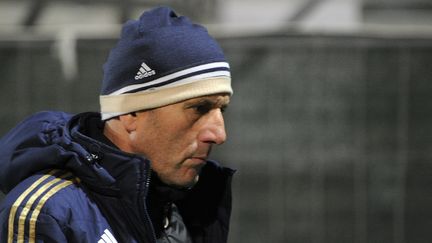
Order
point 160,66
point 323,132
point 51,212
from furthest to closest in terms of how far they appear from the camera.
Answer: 1. point 323,132
2. point 160,66
3. point 51,212

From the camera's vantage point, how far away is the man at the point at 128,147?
1.88 metres

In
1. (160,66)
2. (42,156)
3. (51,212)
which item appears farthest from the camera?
(160,66)

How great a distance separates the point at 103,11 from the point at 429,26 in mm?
1821

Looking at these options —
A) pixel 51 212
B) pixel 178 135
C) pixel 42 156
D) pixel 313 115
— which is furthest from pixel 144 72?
pixel 313 115

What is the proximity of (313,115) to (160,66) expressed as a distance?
8.80 feet

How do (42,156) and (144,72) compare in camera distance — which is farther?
(144,72)

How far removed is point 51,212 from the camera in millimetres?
1837

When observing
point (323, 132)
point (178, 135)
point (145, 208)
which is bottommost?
point (323, 132)

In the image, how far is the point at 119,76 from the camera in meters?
2.14

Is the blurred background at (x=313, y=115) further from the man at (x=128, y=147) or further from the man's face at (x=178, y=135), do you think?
the man's face at (x=178, y=135)

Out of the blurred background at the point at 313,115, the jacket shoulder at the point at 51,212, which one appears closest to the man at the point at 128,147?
the jacket shoulder at the point at 51,212

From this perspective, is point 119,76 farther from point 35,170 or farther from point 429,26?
point 429,26

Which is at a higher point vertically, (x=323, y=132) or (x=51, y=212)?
(x=51, y=212)

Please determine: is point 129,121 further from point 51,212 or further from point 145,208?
point 51,212
